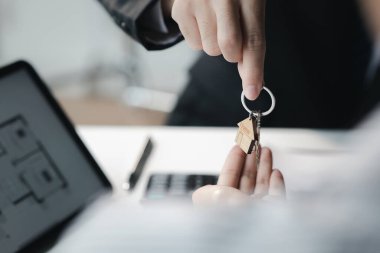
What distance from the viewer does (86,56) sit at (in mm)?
2727

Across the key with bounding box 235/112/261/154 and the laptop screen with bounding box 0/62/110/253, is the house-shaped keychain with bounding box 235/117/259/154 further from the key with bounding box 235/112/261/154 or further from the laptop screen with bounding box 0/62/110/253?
the laptop screen with bounding box 0/62/110/253

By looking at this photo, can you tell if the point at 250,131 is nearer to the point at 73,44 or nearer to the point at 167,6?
the point at 167,6

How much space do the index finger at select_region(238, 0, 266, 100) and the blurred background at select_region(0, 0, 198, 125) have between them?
6.59 feet

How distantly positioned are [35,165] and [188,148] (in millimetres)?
315

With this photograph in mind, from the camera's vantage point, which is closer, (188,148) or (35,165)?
Answer: (35,165)

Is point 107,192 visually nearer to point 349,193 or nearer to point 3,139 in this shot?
point 3,139

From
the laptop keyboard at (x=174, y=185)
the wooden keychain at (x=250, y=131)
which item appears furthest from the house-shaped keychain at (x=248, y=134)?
the laptop keyboard at (x=174, y=185)

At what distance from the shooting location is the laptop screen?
700 millimetres

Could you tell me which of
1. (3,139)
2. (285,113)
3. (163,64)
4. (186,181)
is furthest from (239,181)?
(163,64)

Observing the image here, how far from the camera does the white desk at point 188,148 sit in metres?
0.90

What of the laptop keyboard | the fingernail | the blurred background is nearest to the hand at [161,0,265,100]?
the fingernail

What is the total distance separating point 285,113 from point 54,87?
1.75 meters

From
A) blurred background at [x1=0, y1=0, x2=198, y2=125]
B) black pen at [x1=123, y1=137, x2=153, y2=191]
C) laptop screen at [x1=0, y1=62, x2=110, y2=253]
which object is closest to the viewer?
laptop screen at [x1=0, y1=62, x2=110, y2=253]

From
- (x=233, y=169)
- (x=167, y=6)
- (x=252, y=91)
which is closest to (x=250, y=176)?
(x=233, y=169)
